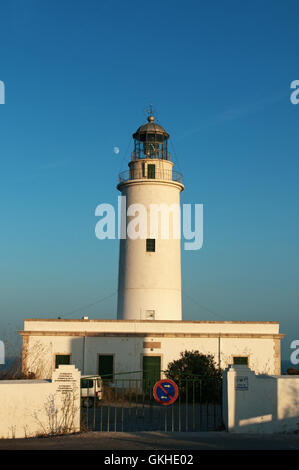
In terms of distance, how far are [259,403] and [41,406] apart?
5778mm

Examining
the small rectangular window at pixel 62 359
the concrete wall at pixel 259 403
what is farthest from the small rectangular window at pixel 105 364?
the concrete wall at pixel 259 403

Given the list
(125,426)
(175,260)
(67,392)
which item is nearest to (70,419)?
(67,392)

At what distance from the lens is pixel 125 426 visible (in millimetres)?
15773

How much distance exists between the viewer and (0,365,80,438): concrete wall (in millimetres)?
13195

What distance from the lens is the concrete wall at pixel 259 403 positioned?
1394 centimetres

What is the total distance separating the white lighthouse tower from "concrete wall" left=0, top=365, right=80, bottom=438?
14.8m

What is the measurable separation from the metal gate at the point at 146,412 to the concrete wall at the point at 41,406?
2.34 ft

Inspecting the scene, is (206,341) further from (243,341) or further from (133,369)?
(133,369)

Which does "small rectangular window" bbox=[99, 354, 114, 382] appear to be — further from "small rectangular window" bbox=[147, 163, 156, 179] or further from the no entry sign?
the no entry sign

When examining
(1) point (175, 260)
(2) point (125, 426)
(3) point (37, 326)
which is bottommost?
(2) point (125, 426)

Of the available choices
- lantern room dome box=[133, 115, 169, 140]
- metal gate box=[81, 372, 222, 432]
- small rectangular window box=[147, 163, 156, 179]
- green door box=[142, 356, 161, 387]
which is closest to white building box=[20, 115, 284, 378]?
green door box=[142, 356, 161, 387]

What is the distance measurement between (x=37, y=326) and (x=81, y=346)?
257 cm

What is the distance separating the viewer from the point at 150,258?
94.9 ft

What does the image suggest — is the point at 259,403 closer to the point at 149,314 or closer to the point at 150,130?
the point at 149,314
